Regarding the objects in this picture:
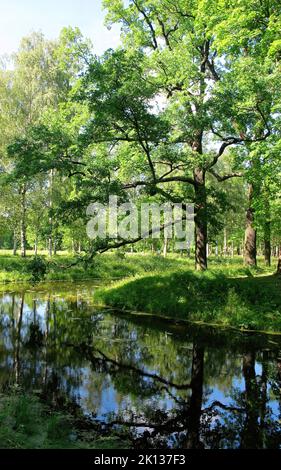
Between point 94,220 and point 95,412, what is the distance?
9069 mm

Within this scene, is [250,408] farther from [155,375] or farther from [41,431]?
[41,431]

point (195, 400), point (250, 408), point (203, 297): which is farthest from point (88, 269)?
point (250, 408)

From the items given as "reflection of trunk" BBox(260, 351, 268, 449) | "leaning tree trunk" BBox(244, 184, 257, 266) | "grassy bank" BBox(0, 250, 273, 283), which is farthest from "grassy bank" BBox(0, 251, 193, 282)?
"reflection of trunk" BBox(260, 351, 268, 449)

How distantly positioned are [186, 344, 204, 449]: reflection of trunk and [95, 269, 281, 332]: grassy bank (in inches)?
122

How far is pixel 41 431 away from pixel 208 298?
10635 millimetres

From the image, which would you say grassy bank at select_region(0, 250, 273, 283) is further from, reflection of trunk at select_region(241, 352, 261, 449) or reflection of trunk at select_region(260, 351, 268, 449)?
reflection of trunk at select_region(241, 352, 261, 449)

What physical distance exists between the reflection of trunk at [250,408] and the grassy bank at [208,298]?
134 inches

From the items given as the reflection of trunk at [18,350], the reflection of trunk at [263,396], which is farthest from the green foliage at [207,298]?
Answer: the reflection of trunk at [18,350]

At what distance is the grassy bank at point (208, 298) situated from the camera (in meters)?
14.3

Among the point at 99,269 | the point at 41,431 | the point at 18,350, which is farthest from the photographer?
the point at 99,269

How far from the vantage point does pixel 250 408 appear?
7.88 m

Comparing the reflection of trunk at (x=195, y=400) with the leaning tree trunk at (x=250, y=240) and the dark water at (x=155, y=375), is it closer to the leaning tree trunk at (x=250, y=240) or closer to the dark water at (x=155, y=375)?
the dark water at (x=155, y=375)

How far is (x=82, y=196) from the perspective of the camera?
14570 mm

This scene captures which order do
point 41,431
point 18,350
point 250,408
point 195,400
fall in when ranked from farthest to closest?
point 18,350 < point 195,400 < point 250,408 < point 41,431
